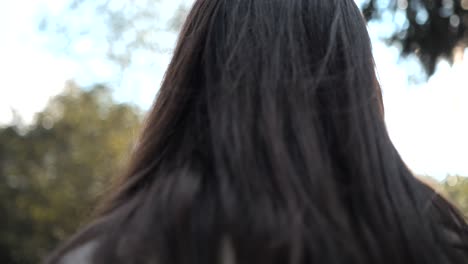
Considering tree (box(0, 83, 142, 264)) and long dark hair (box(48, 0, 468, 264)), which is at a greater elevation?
tree (box(0, 83, 142, 264))

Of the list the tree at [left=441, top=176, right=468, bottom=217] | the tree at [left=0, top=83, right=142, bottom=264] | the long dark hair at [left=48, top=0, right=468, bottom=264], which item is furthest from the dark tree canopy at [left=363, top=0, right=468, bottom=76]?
the tree at [left=0, top=83, right=142, bottom=264]

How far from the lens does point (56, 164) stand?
16516 millimetres

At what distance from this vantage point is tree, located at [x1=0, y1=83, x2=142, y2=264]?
15203 mm

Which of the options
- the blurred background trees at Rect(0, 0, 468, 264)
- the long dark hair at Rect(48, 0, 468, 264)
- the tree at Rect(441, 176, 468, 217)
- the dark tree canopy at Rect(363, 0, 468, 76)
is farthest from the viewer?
the blurred background trees at Rect(0, 0, 468, 264)

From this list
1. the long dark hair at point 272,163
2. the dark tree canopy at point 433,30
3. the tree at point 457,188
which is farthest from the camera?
the tree at point 457,188

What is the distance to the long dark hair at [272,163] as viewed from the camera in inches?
43.3

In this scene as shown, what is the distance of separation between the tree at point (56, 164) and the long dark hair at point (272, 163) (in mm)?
13178

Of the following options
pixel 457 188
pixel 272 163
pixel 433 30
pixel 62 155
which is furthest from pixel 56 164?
pixel 272 163

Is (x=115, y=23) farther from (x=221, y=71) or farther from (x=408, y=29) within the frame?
(x=221, y=71)

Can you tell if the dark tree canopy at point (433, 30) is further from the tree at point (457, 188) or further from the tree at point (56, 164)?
the tree at point (56, 164)

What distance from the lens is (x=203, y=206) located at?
1.12m

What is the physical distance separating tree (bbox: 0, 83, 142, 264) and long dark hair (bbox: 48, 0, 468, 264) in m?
13.2

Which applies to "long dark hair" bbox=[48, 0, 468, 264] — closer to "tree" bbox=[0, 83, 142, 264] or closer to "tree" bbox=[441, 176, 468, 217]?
"tree" bbox=[441, 176, 468, 217]

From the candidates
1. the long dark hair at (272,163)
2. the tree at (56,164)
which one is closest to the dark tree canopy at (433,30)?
the long dark hair at (272,163)
